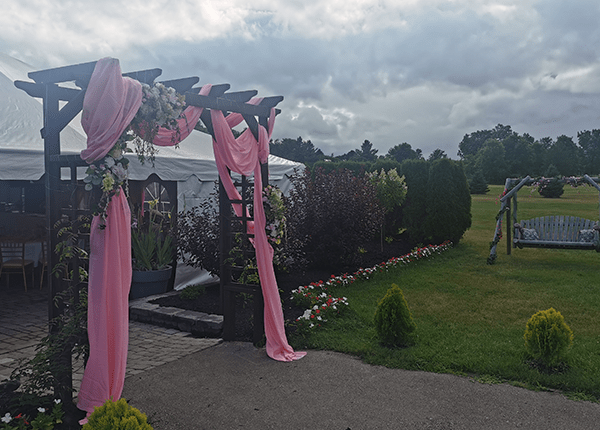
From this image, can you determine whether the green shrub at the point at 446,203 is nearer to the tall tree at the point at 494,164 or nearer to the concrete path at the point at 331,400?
the concrete path at the point at 331,400

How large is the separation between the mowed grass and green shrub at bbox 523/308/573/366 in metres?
0.16

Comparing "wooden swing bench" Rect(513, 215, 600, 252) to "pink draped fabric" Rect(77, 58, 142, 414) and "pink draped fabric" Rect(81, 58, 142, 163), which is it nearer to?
"pink draped fabric" Rect(77, 58, 142, 414)

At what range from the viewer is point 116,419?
8.30 ft

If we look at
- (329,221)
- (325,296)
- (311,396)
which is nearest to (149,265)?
(325,296)

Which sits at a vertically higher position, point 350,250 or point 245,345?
point 350,250

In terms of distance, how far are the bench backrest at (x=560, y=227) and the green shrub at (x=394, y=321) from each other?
256 inches

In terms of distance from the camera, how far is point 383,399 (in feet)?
13.5

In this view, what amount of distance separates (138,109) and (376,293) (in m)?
5.09

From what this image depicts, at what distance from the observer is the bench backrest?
10.5m

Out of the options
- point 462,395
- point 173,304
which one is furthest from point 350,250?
point 462,395

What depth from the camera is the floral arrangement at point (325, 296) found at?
6094 millimetres

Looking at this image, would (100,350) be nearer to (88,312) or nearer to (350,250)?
(88,312)

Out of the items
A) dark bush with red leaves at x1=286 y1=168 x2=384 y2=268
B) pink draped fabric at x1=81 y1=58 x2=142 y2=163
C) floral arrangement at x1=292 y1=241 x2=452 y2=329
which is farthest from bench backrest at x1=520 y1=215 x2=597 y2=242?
pink draped fabric at x1=81 y1=58 x2=142 y2=163

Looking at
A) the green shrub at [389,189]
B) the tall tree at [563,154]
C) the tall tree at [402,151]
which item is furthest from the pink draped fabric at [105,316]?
the tall tree at [402,151]
